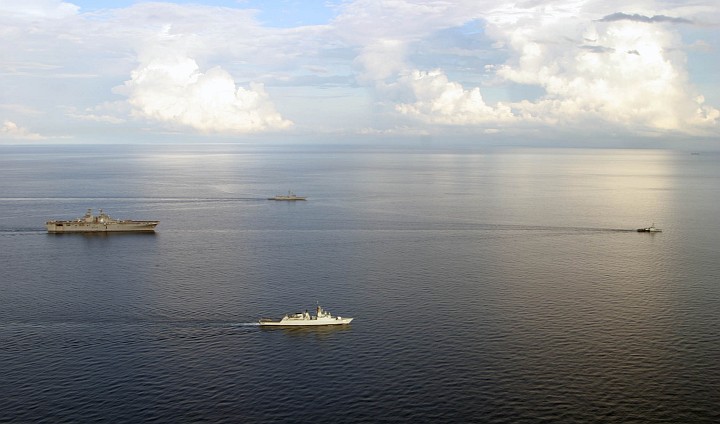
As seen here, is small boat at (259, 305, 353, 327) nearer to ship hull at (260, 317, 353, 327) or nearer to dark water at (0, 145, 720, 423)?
ship hull at (260, 317, 353, 327)

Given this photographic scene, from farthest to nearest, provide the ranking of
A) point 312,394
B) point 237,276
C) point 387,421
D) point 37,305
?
point 237,276 → point 37,305 → point 312,394 → point 387,421

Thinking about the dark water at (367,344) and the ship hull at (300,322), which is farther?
the ship hull at (300,322)

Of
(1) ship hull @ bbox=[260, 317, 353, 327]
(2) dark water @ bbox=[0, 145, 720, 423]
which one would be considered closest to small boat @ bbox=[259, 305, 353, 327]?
(1) ship hull @ bbox=[260, 317, 353, 327]

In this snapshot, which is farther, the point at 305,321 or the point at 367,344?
the point at 305,321

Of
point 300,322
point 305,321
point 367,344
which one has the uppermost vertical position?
point 305,321

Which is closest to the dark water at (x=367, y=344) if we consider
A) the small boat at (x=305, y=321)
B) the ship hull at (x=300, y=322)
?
the ship hull at (x=300, y=322)

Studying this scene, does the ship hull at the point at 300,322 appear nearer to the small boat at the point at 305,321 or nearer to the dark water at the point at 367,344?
the small boat at the point at 305,321

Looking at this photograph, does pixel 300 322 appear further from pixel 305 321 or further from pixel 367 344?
pixel 367 344

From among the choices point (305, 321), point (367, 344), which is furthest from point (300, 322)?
point (367, 344)

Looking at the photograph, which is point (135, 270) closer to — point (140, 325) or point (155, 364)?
point (140, 325)

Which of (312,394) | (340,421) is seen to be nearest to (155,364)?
(312,394)

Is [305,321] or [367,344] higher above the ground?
[305,321]
